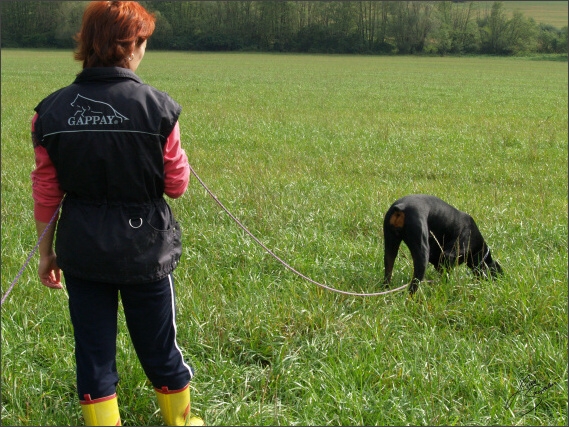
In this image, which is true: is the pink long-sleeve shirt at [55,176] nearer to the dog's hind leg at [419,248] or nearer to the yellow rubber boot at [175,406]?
the yellow rubber boot at [175,406]

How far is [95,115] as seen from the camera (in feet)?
7.62

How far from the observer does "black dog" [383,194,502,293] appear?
14.0 ft

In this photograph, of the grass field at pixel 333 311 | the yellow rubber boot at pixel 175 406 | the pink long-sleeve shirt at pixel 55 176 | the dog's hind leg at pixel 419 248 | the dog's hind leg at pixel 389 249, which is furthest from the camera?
the dog's hind leg at pixel 389 249

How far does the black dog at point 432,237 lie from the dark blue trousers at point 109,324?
84.3 inches

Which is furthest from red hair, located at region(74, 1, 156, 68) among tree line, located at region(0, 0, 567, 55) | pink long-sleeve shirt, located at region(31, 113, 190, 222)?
tree line, located at region(0, 0, 567, 55)

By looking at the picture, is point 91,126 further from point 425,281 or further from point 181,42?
point 181,42

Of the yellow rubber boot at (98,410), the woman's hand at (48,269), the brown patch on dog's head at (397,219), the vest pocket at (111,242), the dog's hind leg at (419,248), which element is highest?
the vest pocket at (111,242)

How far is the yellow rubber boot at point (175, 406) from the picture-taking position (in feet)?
8.98

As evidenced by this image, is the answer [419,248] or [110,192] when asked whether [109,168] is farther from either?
[419,248]

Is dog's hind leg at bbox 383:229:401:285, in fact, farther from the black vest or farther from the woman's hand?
the woman's hand

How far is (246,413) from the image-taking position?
2893mm

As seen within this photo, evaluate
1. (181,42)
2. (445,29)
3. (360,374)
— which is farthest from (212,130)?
(445,29)

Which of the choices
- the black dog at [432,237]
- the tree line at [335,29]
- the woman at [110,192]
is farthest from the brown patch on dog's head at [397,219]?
the tree line at [335,29]

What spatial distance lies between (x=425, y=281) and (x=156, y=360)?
7.81 ft
